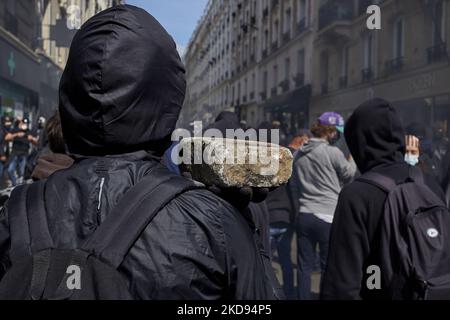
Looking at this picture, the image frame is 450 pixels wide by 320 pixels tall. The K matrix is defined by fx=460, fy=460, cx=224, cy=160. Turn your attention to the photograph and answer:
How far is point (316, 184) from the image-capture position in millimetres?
3953

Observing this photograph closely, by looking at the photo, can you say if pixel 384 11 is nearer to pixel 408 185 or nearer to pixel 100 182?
pixel 408 185

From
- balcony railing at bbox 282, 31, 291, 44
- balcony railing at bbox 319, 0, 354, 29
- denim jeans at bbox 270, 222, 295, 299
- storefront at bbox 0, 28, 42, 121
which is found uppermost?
balcony railing at bbox 282, 31, 291, 44

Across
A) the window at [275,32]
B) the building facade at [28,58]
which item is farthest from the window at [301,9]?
the building facade at [28,58]

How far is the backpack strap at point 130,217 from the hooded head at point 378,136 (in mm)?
1654

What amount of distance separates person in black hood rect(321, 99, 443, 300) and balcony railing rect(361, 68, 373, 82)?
1210cm

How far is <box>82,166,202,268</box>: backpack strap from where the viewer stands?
0.94 m

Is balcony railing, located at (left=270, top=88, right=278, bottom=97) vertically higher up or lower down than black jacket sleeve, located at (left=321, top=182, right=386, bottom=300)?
higher up

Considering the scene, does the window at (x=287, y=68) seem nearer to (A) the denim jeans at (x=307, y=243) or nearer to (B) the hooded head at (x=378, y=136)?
(A) the denim jeans at (x=307, y=243)

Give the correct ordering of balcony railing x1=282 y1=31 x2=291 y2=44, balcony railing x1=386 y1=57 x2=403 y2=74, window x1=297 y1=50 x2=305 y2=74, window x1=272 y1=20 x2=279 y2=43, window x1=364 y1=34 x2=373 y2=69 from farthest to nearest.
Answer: window x1=272 y1=20 x2=279 y2=43 < balcony railing x1=282 y1=31 x2=291 y2=44 < window x1=297 y1=50 x2=305 y2=74 < window x1=364 y1=34 x2=373 y2=69 < balcony railing x1=386 y1=57 x2=403 y2=74

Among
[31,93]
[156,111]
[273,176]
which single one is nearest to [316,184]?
[273,176]

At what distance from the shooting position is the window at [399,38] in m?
12.2

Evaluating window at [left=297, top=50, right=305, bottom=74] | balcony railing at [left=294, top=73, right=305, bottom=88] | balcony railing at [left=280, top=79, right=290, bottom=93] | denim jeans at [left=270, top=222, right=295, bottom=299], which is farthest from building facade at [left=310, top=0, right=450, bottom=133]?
denim jeans at [left=270, top=222, right=295, bottom=299]

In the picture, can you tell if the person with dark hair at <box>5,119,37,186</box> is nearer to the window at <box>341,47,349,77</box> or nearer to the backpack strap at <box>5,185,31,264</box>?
the backpack strap at <box>5,185,31,264</box>

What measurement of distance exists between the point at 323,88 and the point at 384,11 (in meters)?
5.33
